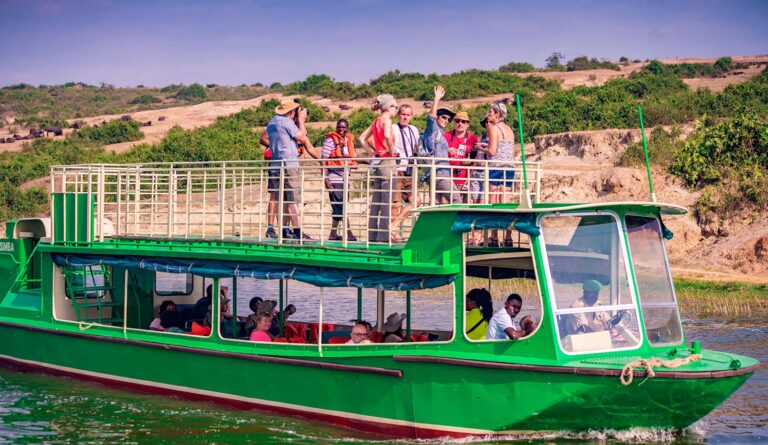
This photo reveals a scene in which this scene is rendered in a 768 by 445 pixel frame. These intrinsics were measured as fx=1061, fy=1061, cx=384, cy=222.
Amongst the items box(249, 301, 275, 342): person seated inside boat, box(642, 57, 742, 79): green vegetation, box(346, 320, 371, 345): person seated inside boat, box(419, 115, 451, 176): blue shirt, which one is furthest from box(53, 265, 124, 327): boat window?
box(642, 57, 742, 79): green vegetation

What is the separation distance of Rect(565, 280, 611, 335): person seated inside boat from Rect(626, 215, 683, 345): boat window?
0.46 m

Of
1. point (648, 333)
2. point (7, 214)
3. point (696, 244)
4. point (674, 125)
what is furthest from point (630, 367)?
point (7, 214)

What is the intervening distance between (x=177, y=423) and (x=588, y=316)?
4845 millimetres

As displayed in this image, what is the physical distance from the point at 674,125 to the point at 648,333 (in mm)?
24305

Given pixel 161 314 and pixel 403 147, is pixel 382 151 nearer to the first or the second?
pixel 403 147

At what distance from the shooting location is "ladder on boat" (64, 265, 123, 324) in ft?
45.7

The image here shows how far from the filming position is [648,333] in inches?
402

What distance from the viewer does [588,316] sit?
997 centimetres

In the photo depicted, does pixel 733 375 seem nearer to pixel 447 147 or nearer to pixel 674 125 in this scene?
pixel 447 147

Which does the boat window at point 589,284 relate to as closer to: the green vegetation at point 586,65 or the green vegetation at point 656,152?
the green vegetation at point 656,152

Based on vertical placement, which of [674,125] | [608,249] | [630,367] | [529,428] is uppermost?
[674,125]

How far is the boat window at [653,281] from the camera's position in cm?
1030

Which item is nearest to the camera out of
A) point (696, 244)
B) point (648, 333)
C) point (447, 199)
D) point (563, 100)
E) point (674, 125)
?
point (648, 333)

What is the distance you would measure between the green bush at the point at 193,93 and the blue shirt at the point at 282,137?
67017 millimetres
